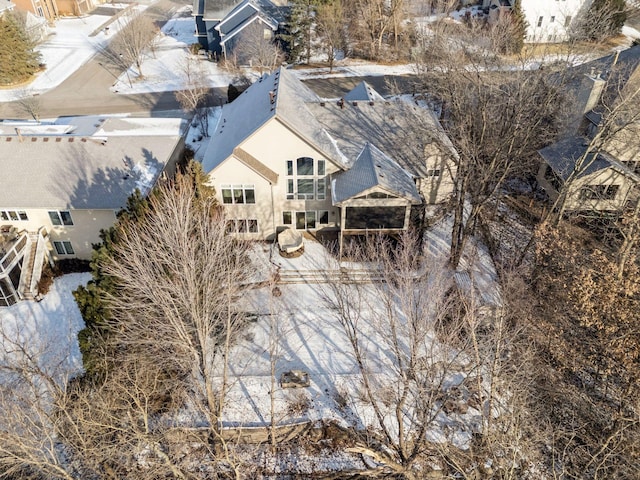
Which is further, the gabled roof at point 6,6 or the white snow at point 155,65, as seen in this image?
the gabled roof at point 6,6

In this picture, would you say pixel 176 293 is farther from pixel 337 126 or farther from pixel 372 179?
pixel 337 126

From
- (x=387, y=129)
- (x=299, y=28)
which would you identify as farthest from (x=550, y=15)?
(x=387, y=129)

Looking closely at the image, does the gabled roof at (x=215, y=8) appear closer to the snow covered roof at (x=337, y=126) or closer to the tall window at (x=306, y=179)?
the snow covered roof at (x=337, y=126)

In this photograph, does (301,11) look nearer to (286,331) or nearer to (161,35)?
(161,35)

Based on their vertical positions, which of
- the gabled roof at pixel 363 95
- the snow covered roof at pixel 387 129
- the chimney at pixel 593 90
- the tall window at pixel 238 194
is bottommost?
the tall window at pixel 238 194

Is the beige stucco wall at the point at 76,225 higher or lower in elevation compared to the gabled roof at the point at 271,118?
lower

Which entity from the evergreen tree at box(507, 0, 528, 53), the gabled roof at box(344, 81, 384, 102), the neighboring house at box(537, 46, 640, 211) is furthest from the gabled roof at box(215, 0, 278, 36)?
the neighboring house at box(537, 46, 640, 211)

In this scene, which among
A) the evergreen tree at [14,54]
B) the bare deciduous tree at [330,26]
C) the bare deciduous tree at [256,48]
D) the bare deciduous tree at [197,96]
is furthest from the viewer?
the bare deciduous tree at [330,26]

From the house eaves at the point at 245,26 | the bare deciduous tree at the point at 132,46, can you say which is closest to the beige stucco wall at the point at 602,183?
the house eaves at the point at 245,26
